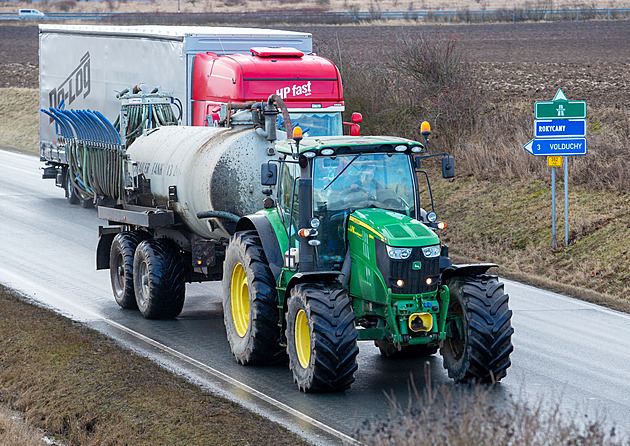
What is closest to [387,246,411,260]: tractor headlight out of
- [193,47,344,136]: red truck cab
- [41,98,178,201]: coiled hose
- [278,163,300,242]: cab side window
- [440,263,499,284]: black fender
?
[440,263,499,284]: black fender

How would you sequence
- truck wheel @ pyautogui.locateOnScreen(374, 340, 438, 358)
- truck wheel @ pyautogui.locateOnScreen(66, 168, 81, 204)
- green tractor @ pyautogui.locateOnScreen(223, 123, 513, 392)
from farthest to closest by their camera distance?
1. truck wheel @ pyautogui.locateOnScreen(66, 168, 81, 204)
2. truck wheel @ pyautogui.locateOnScreen(374, 340, 438, 358)
3. green tractor @ pyautogui.locateOnScreen(223, 123, 513, 392)

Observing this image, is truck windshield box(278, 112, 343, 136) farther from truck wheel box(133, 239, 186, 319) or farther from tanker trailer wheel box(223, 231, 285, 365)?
tanker trailer wheel box(223, 231, 285, 365)

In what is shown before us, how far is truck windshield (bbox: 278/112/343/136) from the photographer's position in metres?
18.2

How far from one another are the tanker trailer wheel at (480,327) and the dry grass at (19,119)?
97.3 ft

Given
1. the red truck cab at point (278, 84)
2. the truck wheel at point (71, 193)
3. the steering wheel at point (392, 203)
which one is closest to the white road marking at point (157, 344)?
the steering wheel at point (392, 203)

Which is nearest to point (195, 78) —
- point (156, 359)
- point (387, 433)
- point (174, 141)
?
point (174, 141)

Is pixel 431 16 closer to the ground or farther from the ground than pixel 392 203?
farther from the ground

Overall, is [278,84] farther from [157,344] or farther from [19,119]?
[19,119]

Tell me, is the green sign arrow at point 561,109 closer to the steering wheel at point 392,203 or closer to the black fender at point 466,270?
the steering wheel at point 392,203

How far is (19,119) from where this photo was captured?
43688mm

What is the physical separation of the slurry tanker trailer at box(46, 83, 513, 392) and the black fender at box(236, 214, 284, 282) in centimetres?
2

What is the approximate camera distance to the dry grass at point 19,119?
40034 mm

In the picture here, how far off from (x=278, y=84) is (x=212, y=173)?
6.17 m

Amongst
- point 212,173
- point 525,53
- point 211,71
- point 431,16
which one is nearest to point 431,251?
point 212,173
